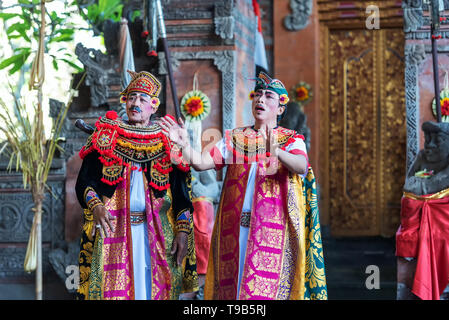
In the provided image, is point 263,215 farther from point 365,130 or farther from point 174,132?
point 365,130

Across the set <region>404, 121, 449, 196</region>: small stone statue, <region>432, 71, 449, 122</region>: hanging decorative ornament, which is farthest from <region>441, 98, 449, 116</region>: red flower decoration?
<region>404, 121, 449, 196</region>: small stone statue

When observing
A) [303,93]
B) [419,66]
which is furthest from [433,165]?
[303,93]

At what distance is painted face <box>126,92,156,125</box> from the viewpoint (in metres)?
3.63

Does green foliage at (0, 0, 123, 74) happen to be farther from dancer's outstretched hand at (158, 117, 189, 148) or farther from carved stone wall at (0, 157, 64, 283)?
dancer's outstretched hand at (158, 117, 189, 148)

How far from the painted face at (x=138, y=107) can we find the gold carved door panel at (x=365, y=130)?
5.60m

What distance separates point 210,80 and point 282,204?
9.75ft

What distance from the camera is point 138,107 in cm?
363

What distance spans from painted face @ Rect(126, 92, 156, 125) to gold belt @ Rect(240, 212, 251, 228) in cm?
79

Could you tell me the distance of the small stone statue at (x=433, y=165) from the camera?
496 centimetres

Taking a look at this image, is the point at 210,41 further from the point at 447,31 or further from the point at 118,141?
the point at 118,141

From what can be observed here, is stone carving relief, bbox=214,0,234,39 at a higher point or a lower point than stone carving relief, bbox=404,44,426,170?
higher

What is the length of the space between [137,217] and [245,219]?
61cm

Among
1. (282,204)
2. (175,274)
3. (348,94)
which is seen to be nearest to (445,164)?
(282,204)

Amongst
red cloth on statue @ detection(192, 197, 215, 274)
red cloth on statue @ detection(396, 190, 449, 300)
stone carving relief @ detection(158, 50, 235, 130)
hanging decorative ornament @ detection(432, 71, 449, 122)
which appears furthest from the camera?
stone carving relief @ detection(158, 50, 235, 130)
